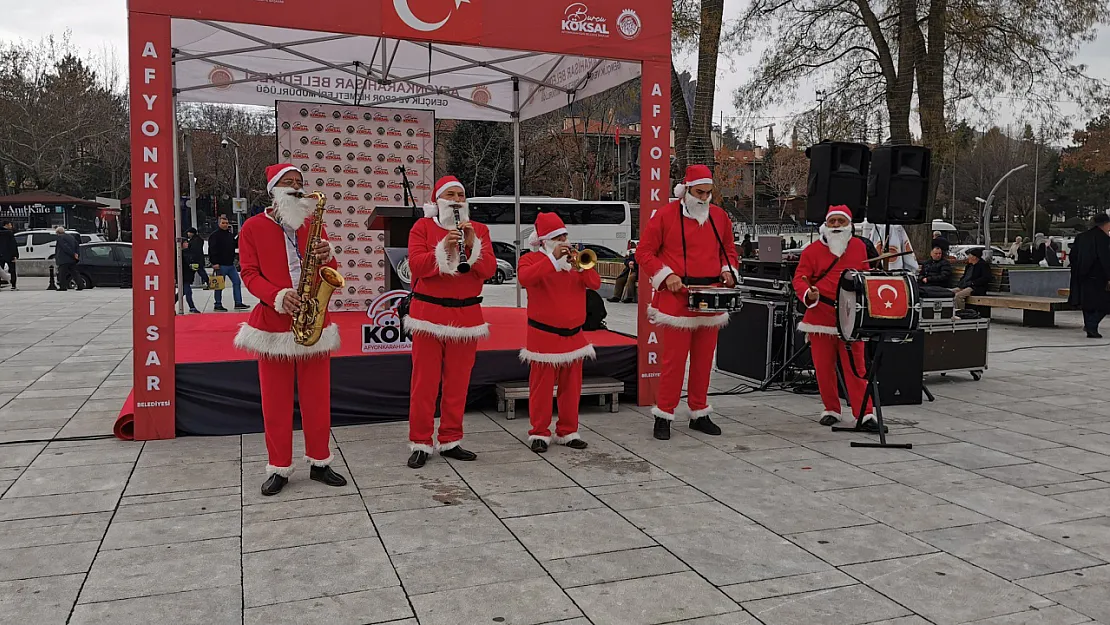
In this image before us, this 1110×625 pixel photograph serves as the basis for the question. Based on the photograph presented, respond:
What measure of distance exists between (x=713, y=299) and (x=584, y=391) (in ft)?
5.25

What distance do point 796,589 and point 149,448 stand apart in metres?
4.40

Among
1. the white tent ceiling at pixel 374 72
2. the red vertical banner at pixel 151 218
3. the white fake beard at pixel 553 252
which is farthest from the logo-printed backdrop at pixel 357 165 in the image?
Result: the white fake beard at pixel 553 252

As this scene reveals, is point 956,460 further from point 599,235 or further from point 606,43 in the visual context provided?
point 599,235

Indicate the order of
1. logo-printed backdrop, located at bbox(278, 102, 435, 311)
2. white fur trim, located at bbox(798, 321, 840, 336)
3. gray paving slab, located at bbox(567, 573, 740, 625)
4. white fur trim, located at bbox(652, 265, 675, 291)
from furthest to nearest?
1. logo-printed backdrop, located at bbox(278, 102, 435, 311)
2. white fur trim, located at bbox(798, 321, 840, 336)
3. white fur trim, located at bbox(652, 265, 675, 291)
4. gray paving slab, located at bbox(567, 573, 740, 625)

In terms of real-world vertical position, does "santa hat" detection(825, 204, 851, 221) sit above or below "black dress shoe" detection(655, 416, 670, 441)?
above

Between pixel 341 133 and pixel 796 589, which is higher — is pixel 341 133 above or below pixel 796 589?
above

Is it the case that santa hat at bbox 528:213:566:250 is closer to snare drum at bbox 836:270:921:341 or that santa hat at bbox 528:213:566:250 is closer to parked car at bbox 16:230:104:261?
snare drum at bbox 836:270:921:341

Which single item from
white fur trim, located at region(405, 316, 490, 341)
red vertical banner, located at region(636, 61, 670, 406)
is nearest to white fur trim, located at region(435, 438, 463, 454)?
white fur trim, located at region(405, 316, 490, 341)

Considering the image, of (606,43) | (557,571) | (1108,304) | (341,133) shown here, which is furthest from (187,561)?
(1108,304)

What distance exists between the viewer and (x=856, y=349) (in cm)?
685

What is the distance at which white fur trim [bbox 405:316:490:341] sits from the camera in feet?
17.9

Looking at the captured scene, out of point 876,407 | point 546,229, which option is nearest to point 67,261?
point 546,229

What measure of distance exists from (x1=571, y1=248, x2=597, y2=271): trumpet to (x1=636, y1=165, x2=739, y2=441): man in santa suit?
0.75 m

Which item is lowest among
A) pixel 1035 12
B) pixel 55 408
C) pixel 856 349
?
pixel 55 408
